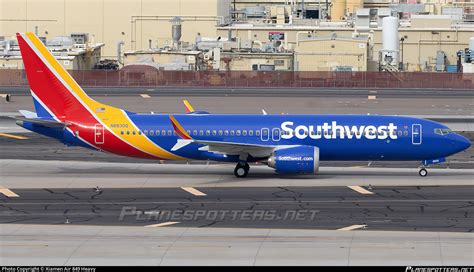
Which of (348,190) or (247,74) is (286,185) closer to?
(348,190)

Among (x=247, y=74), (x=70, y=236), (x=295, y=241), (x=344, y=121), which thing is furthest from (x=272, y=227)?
(x=247, y=74)

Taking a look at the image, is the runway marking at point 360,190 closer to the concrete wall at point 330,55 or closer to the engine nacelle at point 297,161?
the engine nacelle at point 297,161

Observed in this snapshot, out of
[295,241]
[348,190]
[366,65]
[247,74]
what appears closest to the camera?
[295,241]

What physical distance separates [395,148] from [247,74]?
60145 millimetres

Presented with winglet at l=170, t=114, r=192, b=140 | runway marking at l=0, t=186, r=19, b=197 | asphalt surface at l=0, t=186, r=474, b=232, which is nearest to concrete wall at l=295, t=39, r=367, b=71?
winglet at l=170, t=114, r=192, b=140

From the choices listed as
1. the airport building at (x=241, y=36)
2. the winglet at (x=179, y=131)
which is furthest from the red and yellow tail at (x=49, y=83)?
the airport building at (x=241, y=36)

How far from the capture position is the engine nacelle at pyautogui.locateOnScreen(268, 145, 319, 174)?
182ft

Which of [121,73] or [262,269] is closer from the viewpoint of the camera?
[262,269]

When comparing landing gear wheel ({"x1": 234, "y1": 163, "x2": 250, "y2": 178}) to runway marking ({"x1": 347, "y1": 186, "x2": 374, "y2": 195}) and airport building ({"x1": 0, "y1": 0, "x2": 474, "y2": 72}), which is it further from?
airport building ({"x1": 0, "y1": 0, "x2": 474, "y2": 72})

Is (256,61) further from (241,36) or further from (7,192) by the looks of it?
(7,192)

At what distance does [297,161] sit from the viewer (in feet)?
182

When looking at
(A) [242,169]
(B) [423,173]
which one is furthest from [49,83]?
(B) [423,173]

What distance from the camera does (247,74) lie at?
11619cm

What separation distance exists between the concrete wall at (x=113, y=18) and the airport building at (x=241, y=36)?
0.13 m
